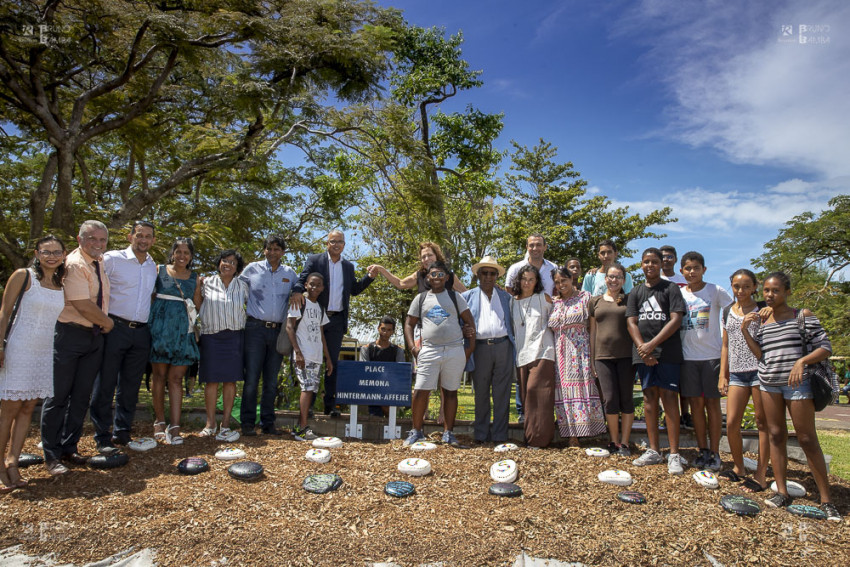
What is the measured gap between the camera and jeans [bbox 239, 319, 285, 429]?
5.68 meters

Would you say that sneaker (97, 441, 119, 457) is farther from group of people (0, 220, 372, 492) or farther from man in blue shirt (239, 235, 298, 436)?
man in blue shirt (239, 235, 298, 436)

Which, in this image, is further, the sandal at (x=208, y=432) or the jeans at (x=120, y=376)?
the sandal at (x=208, y=432)

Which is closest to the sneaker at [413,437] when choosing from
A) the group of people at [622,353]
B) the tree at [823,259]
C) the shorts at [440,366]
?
the group of people at [622,353]

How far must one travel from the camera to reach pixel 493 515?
3.92 metres

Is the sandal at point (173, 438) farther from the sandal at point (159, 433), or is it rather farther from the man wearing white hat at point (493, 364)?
the man wearing white hat at point (493, 364)

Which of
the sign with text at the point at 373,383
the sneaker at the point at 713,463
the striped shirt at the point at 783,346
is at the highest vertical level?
the striped shirt at the point at 783,346

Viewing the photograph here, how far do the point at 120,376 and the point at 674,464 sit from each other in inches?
213

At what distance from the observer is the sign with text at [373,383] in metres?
Answer: 5.75

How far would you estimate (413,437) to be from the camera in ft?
18.0

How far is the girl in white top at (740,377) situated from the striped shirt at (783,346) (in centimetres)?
17

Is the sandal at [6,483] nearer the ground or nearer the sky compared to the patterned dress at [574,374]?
nearer the ground

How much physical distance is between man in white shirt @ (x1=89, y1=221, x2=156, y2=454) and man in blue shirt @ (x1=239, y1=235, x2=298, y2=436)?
1.00m

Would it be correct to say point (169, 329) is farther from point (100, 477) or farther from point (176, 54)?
point (176, 54)

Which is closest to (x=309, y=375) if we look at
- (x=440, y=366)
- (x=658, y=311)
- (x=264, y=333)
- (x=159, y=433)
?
(x=264, y=333)
